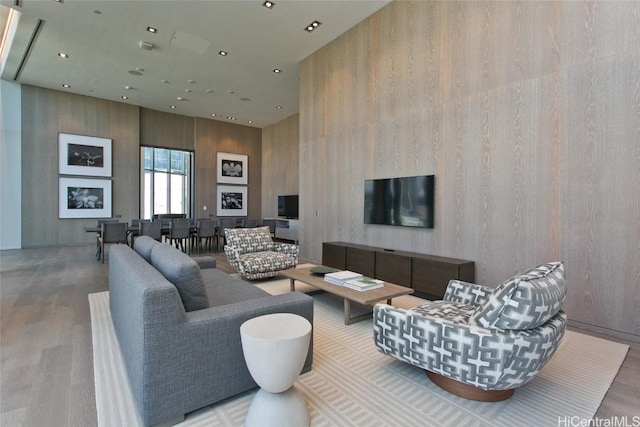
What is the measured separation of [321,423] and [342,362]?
0.72 m

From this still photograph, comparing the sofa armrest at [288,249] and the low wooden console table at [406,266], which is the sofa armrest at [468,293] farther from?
the sofa armrest at [288,249]

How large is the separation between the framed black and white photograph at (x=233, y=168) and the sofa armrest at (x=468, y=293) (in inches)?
404

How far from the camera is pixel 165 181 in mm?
10820

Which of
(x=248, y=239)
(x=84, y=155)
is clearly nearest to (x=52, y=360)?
(x=248, y=239)

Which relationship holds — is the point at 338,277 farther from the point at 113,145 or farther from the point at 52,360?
the point at 113,145

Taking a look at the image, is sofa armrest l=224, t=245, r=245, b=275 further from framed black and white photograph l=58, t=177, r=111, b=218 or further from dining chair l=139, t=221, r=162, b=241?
framed black and white photograph l=58, t=177, r=111, b=218

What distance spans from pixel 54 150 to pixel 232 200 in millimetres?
5397

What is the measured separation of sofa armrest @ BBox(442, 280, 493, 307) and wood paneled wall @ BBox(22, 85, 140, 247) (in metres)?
10.1

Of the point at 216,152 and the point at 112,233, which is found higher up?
the point at 216,152

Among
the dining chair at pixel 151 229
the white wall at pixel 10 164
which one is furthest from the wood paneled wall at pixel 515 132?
the white wall at pixel 10 164

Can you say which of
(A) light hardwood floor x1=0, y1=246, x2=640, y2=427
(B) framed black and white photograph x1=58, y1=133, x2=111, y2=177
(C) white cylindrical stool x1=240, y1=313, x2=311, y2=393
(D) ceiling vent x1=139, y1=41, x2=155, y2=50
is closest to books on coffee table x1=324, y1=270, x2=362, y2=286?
(C) white cylindrical stool x1=240, y1=313, x2=311, y2=393

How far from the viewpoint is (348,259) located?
5266 mm

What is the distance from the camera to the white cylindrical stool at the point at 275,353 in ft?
4.89

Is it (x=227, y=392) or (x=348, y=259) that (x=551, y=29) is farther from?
(x=227, y=392)
